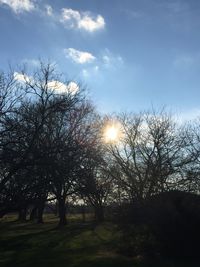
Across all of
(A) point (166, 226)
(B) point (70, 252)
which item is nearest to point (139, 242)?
(A) point (166, 226)

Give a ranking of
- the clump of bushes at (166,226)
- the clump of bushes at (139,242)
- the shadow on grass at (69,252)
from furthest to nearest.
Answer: the clump of bushes at (139,242) < the clump of bushes at (166,226) < the shadow on grass at (69,252)

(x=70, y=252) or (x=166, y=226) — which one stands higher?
(x=166, y=226)

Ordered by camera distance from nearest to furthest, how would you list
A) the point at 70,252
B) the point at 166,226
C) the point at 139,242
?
the point at 166,226 → the point at 139,242 → the point at 70,252

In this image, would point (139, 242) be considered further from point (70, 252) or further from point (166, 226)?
point (70, 252)

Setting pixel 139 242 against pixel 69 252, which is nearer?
pixel 139 242

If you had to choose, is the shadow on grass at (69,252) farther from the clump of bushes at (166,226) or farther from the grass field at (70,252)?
the clump of bushes at (166,226)

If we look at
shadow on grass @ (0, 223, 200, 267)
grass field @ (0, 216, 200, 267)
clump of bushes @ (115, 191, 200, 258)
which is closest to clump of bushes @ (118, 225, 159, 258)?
clump of bushes @ (115, 191, 200, 258)

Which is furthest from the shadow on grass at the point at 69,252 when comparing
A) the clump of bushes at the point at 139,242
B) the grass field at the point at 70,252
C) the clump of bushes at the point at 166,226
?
the clump of bushes at the point at 166,226

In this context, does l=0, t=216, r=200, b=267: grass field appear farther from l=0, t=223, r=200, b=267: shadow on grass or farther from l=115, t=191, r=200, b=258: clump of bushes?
l=115, t=191, r=200, b=258: clump of bushes

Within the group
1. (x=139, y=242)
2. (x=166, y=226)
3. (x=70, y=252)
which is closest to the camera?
(x=166, y=226)

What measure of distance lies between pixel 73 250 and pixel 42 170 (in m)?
14.3

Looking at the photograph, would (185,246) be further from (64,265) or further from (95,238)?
(95,238)

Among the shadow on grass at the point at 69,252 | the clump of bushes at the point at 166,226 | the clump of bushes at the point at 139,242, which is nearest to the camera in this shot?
the shadow on grass at the point at 69,252

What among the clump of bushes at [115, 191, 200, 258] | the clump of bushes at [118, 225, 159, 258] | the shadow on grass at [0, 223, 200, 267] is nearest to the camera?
the shadow on grass at [0, 223, 200, 267]
